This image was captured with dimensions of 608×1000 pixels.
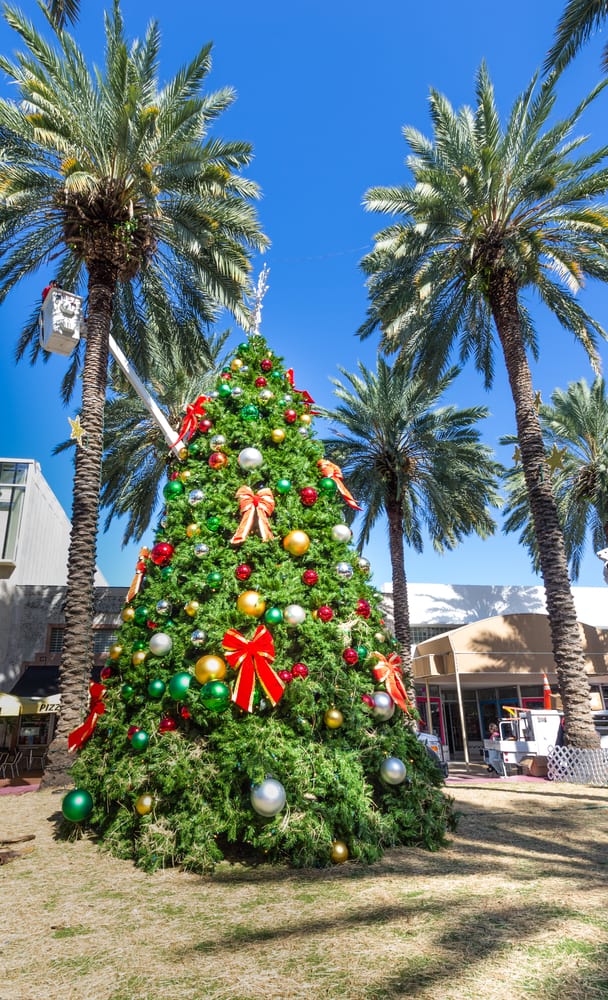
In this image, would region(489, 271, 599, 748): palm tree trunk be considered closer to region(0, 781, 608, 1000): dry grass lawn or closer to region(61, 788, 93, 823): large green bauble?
region(0, 781, 608, 1000): dry grass lawn

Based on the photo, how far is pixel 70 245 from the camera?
11.6m

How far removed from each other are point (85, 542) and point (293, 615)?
692 cm

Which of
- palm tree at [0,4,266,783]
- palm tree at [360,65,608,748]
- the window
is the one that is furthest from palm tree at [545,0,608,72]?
the window

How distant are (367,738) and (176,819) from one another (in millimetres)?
1670

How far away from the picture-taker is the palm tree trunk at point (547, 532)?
36.9ft

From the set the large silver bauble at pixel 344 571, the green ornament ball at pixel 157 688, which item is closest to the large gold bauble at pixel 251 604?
the large silver bauble at pixel 344 571

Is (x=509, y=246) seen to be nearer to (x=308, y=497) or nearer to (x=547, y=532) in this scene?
(x=547, y=532)

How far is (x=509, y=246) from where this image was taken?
12422 millimetres

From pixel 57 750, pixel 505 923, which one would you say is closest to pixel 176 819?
pixel 505 923

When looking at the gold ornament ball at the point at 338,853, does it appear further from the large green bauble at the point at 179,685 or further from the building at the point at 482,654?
the building at the point at 482,654

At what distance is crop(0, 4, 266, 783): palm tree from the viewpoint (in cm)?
1023

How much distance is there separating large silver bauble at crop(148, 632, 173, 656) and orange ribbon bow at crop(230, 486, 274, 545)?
1.06 meters

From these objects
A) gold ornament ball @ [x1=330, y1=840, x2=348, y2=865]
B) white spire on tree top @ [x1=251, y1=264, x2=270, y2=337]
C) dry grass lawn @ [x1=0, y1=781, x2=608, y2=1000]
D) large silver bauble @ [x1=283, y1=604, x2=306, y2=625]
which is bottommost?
dry grass lawn @ [x1=0, y1=781, x2=608, y2=1000]

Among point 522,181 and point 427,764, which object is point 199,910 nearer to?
point 427,764
